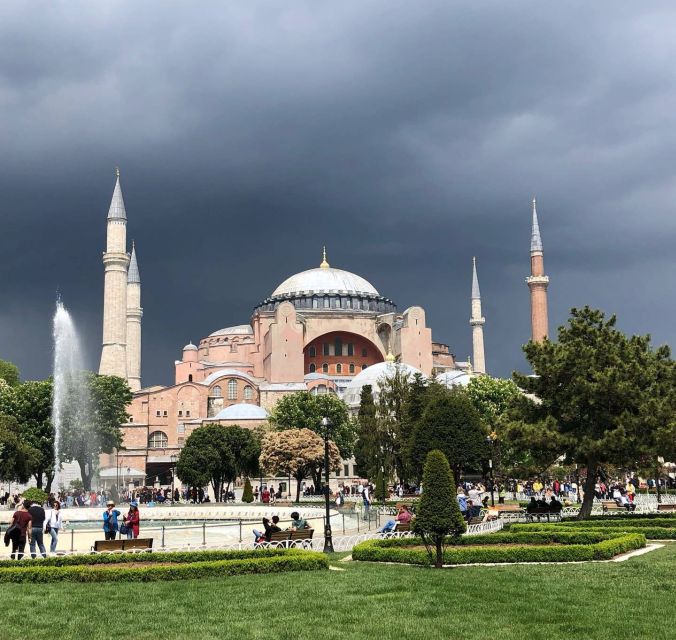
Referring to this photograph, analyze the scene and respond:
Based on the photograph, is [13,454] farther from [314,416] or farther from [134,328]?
[134,328]

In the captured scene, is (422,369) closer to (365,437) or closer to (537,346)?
(365,437)

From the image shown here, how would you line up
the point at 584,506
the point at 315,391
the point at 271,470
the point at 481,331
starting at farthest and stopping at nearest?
the point at 481,331, the point at 315,391, the point at 271,470, the point at 584,506

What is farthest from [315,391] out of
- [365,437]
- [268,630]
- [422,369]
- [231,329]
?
[268,630]

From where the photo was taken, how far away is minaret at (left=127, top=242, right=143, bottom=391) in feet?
234

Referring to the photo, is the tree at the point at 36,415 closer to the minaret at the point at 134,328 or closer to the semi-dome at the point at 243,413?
the semi-dome at the point at 243,413

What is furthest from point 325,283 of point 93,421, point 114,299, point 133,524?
point 133,524

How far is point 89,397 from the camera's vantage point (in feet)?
144

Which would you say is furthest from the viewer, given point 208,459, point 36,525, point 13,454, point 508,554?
point 208,459

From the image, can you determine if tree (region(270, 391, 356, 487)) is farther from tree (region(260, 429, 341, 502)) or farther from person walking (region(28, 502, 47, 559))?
person walking (region(28, 502, 47, 559))

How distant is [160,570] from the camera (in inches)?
468

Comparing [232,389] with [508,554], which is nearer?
[508,554]

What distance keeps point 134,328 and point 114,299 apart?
1278cm

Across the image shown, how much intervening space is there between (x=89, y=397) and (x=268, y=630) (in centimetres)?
3744

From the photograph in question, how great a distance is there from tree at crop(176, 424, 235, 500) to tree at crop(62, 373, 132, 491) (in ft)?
15.3
